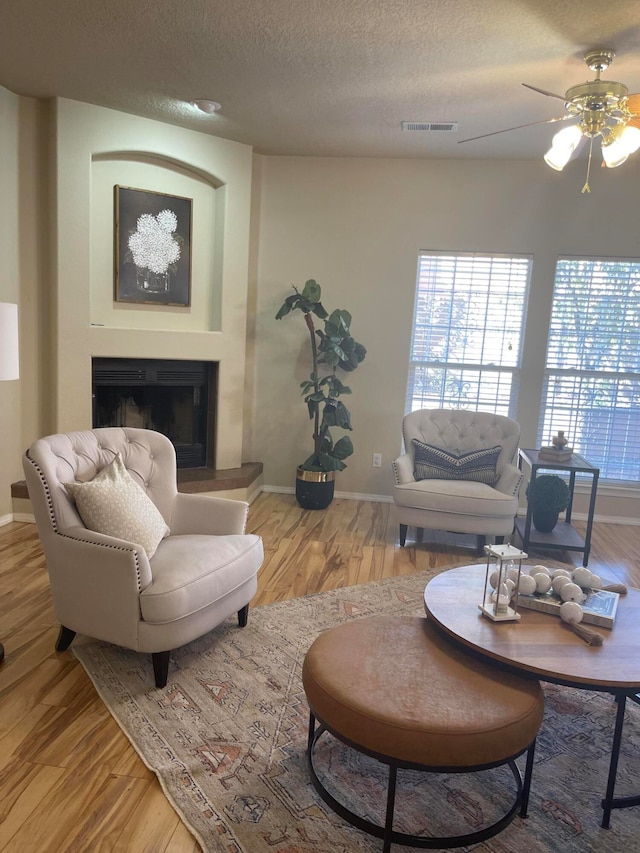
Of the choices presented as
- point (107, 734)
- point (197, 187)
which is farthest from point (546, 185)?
point (107, 734)

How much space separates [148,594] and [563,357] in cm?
393

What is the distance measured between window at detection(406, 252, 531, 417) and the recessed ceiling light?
6.45 feet

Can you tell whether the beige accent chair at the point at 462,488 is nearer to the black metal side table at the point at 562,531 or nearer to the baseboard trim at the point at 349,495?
the black metal side table at the point at 562,531

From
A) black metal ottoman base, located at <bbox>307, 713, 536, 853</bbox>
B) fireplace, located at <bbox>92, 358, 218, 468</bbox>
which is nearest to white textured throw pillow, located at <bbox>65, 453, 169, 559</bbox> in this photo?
black metal ottoman base, located at <bbox>307, 713, 536, 853</bbox>

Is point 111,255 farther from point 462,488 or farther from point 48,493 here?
point 462,488

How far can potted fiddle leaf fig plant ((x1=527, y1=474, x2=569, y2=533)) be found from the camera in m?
4.18

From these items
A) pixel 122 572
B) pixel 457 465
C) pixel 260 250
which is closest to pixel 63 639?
pixel 122 572

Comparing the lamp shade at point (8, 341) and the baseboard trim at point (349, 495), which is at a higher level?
the lamp shade at point (8, 341)

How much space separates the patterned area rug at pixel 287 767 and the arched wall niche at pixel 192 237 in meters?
2.66

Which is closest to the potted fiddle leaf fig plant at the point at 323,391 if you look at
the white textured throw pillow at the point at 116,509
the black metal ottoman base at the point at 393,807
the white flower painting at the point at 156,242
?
the white flower painting at the point at 156,242

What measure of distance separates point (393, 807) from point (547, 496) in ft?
9.51

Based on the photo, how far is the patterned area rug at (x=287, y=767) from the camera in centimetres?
177

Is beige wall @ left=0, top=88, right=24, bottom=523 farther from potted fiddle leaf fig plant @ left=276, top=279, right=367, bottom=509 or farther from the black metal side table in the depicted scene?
the black metal side table

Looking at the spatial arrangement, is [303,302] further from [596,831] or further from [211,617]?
[596,831]
